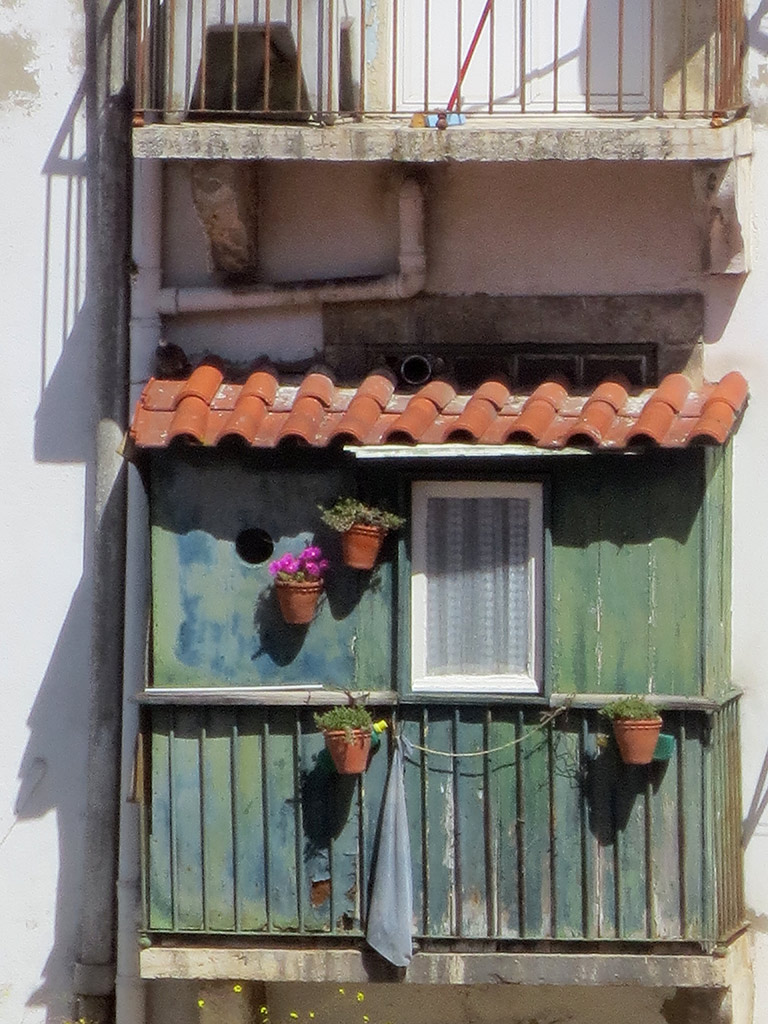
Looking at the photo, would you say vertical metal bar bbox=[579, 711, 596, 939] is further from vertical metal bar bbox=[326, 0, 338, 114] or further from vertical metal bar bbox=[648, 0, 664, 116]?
vertical metal bar bbox=[326, 0, 338, 114]

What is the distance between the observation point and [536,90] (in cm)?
907

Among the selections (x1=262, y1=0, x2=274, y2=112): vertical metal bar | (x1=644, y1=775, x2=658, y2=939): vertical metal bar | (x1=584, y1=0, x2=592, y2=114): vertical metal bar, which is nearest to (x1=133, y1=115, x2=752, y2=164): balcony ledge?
(x1=262, y1=0, x2=274, y2=112): vertical metal bar

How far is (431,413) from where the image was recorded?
827cm

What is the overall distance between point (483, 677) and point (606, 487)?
1006mm

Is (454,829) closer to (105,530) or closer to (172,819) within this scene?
(172,819)

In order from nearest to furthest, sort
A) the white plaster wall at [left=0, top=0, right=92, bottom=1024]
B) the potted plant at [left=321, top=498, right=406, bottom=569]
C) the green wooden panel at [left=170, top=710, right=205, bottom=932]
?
the potted plant at [left=321, top=498, right=406, bottom=569] < the green wooden panel at [left=170, top=710, right=205, bottom=932] < the white plaster wall at [left=0, top=0, right=92, bottom=1024]

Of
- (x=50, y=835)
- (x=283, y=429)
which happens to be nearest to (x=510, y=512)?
(x=283, y=429)

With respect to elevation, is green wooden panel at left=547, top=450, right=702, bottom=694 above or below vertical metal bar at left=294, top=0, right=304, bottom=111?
below

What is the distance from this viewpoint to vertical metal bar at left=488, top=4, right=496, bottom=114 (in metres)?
8.52

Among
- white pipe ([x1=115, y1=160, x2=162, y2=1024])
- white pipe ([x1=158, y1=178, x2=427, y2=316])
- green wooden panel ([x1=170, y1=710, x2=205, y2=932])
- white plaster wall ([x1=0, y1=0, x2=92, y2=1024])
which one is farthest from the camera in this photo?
white plaster wall ([x1=0, y1=0, x2=92, y2=1024])

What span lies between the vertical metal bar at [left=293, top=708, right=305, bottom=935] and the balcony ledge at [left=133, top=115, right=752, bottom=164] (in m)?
2.45

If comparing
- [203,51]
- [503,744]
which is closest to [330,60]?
[203,51]

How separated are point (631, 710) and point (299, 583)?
1518mm

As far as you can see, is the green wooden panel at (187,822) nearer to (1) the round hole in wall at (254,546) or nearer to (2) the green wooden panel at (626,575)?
(1) the round hole in wall at (254,546)
